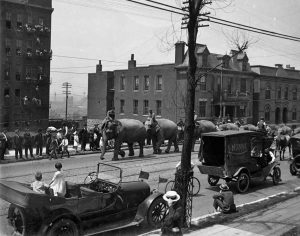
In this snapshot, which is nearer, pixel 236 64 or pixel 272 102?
pixel 236 64

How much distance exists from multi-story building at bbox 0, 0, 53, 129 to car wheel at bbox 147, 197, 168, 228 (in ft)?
143

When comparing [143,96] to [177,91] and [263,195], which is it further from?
[263,195]

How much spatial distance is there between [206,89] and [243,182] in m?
37.9

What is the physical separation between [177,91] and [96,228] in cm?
4402

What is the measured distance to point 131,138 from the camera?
24.0 meters

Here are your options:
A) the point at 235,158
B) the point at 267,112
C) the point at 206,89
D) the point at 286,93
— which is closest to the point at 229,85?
the point at 206,89

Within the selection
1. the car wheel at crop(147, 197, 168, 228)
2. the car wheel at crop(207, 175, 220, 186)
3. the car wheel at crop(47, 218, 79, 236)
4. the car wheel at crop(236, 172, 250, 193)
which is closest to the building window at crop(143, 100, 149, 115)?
the car wheel at crop(207, 175, 220, 186)

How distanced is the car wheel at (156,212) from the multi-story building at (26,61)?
43.7m

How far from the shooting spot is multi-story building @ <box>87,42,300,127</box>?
5378 cm

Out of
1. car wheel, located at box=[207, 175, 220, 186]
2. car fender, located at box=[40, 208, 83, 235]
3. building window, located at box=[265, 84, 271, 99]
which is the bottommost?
car wheel, located at box=[207, 175, 220, 186]

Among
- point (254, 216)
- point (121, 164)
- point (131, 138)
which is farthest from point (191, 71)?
point (131, 138)

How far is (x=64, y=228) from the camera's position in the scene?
9.51 m

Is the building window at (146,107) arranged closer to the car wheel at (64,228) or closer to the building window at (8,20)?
the building window at (8,20)

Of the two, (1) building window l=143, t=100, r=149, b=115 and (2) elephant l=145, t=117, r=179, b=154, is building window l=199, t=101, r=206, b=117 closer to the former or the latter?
(1) building window l=143, t=100, r=149, b=115
